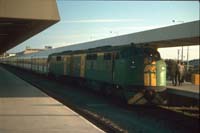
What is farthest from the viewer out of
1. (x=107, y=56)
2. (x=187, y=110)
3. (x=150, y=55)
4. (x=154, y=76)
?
(x=107, y=56)

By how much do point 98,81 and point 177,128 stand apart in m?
12.1

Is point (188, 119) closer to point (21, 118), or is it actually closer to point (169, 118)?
point (169, 118)

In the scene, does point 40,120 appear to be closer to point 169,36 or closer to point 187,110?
point 187,110

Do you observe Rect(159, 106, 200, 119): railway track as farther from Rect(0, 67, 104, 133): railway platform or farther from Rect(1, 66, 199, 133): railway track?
Rect(0, 67, 104, 133): railway platform

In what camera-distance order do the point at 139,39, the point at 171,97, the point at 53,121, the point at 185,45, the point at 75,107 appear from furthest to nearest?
the point at 139,39 < the point at 185,45 < the point at 171,97 < the point at 75,107 < the point at 53,121

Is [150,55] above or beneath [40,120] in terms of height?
above

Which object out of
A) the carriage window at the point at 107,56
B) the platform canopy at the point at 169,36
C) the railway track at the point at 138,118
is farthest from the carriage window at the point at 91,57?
the railway track at the point at 138,118

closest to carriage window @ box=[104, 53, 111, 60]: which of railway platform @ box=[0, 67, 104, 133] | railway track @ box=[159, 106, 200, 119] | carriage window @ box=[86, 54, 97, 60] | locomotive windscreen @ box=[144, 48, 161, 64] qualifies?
carriage window @ box=[86, 54, 97, 60]

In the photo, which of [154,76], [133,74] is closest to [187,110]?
[154,76]

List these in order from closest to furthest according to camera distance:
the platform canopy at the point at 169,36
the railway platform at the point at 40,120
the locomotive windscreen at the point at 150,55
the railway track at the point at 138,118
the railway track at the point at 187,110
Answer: the railway platform at the point at 40,120 < the railway track at the point at 138,118 < the railway track at the point at 187,110 < the locomotive windscreen at the point at 150,55 < the platform canopy at the point at 169,36

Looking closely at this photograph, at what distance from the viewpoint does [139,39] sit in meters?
35.8

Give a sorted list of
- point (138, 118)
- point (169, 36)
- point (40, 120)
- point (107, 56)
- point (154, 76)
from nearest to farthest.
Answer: point (40, 120)
point (138, 118)
point (154, 76)
point (107, 56)
point (169, 36)

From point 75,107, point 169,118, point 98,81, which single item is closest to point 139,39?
point 98,81

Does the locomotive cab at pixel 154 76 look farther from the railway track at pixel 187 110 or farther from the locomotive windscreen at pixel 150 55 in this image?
the railway track at pixel 187 110
